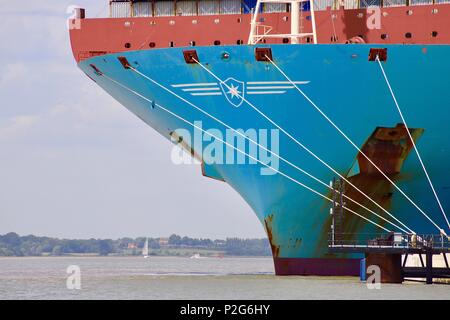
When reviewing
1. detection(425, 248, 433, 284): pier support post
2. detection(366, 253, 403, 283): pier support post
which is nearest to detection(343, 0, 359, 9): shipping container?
detection(366, 253, 403, 283): pier support post

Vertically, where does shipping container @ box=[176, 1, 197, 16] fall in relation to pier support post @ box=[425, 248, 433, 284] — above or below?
above

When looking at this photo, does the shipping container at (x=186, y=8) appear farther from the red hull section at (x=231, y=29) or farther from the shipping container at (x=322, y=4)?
the shipping container at (x=322, y=4)

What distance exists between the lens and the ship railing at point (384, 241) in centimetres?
3851

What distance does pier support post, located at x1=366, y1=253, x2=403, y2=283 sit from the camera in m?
39.0

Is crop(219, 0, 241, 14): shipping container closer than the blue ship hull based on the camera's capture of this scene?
No

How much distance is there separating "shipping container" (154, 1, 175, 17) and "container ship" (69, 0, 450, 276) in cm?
344

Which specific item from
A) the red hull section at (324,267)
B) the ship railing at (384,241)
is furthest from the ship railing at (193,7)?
the red hull section at (324,267)

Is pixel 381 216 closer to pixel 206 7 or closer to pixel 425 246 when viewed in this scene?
pixel 425 246

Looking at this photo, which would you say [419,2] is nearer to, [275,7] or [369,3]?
Answer: [369,3]

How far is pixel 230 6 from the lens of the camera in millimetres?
45312

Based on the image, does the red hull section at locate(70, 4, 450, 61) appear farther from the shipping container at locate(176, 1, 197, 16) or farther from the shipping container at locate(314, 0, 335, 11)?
the shipping container at locate(176, 1, 197, 16)

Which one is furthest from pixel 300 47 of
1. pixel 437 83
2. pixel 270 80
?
pixel 437 83

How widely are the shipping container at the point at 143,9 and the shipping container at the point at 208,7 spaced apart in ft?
6.59

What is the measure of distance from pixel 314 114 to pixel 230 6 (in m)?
8.53
